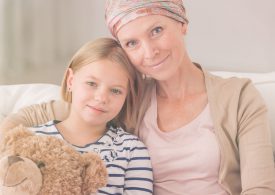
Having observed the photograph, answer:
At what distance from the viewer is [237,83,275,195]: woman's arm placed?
100 centimetres

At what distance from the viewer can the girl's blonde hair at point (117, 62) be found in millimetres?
1115

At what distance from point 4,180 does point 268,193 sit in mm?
605

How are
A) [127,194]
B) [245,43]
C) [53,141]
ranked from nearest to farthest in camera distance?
[53,141] < [127,194] < [245,43]

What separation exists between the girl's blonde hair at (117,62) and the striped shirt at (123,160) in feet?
0.26

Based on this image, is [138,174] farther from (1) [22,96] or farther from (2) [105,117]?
(1) [22,96]

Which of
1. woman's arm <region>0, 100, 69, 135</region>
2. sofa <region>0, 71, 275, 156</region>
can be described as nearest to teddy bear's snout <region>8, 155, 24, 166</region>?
woman's arm <region>0, 100, 69, 135</region>

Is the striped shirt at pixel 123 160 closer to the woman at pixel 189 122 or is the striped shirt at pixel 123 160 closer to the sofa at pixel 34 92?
the woman at pixel 189 122

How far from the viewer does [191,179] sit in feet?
3.63

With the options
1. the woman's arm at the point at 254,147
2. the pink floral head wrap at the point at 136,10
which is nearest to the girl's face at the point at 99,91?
the pink floral head wrap at the point at 136,10

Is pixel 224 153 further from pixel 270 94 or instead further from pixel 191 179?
pixel 270 94

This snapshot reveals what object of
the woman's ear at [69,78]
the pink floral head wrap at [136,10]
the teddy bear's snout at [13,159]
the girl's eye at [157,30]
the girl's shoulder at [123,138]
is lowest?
the girl's shoulder at [123,138]

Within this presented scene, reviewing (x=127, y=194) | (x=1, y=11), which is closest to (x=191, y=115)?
(x=127, y=194)

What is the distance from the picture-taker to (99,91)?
3.49ft

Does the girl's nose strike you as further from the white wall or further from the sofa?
the white wall
